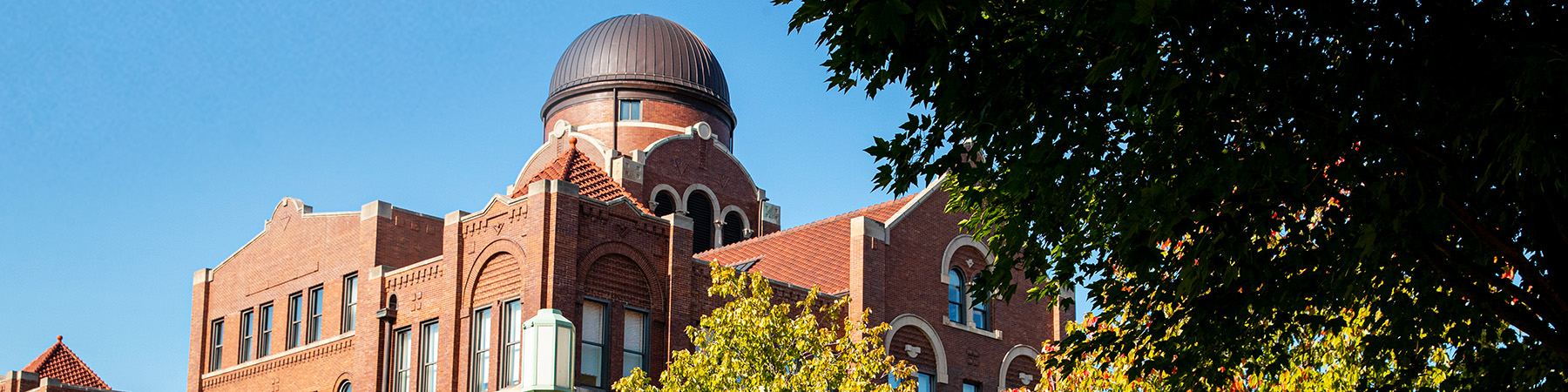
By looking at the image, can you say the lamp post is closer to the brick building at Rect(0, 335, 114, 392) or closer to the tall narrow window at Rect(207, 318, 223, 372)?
the tall narrow window at Rect(207, 318, 223, 372)

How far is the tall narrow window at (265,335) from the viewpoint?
35094 millimetres

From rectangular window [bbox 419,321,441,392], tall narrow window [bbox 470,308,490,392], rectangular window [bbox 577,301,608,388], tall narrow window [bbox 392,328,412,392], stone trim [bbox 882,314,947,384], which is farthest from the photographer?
stone trim [bbox 882,314,947,384]

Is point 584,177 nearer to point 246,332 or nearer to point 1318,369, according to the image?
point 246,332

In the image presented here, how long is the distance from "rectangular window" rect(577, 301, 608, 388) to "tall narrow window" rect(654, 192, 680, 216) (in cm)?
1137

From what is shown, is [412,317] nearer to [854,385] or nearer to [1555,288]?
[854,385]

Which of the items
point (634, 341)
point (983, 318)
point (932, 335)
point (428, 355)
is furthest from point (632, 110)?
point (634, 341)

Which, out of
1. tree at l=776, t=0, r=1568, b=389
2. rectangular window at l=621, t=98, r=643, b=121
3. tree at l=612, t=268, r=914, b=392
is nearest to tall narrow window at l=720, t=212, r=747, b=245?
rectangular window at l=621, t=98, r=643, b=121

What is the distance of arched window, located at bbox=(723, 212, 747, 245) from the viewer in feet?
138

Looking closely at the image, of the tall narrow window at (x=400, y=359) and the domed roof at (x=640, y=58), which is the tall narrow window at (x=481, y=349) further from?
the domed roof at (x=640, y=58)

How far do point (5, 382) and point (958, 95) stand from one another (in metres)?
36.8

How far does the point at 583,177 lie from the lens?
31.0m

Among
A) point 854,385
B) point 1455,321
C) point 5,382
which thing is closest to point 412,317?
point 854,385

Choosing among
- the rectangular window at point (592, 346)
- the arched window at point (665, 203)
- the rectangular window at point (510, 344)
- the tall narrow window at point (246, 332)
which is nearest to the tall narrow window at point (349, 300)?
the tall narrow window at point (246, 332)

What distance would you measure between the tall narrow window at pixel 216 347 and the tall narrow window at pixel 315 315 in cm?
349
